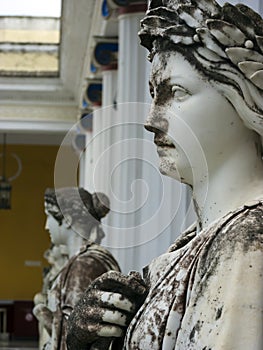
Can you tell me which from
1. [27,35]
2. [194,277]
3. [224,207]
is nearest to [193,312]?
[194,277]

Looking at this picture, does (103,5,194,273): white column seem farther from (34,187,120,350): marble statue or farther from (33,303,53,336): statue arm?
(33,303,53,336): statue arm

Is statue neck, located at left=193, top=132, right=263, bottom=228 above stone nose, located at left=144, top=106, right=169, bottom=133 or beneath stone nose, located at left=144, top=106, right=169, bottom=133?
beneath

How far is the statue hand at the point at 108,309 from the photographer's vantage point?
2.21 meters

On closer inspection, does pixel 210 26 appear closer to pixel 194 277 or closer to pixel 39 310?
pixel 194 277

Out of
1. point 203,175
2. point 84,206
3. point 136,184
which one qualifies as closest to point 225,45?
point 203,175

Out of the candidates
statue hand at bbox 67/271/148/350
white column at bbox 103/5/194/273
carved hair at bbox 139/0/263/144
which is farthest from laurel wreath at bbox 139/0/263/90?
white column at bbox 103/5/194/273

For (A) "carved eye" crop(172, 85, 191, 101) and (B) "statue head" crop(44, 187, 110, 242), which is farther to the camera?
(B) "statue head" crop(44, 187, 110, 242)

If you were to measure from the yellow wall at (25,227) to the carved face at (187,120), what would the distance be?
72.7 feet

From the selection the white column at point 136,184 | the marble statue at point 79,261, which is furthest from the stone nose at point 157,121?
the marble statue at point 79,261

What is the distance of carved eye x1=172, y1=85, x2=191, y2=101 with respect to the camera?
219 cm

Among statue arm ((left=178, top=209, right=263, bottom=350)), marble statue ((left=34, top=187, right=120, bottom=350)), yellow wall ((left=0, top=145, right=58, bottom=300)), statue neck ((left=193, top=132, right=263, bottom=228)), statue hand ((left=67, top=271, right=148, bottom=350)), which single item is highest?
statue neck ((left=193, top=132, right=263, bottom=228))

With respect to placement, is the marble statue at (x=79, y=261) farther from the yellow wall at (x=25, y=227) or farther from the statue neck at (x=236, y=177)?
the yellow wall at (x=25, y=227)

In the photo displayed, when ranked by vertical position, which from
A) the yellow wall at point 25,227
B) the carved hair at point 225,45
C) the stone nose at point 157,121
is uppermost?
the carved hair at point 225,45

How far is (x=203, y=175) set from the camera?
7.23 ft
